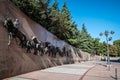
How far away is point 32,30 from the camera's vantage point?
11898mm

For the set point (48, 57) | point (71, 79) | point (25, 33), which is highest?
point (25, 33)

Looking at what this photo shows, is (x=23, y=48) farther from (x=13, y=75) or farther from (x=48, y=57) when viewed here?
(x=48, y=57)

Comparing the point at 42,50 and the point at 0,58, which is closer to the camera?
the point at 0,58

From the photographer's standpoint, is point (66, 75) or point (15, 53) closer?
point (15, 53)

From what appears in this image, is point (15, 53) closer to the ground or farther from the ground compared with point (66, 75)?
farther from the ground

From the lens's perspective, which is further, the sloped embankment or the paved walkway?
the paved walkway

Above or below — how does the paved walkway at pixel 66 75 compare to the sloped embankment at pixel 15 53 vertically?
below

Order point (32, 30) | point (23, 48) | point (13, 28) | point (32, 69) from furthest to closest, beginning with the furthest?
point (32, 30)
point (32, 69)
point (23, 48)
point (13, 28)

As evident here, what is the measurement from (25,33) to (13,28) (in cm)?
181

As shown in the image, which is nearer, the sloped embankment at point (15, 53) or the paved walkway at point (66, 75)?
the sloped embankment at point (15, 53)

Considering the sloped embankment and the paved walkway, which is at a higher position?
the sloped embankment

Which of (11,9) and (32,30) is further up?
(11,9)

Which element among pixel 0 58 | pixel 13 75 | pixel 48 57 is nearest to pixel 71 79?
pixel 13 75

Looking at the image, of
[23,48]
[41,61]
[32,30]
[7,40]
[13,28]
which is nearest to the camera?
[7,40]
